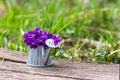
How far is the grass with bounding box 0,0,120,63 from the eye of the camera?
2045 millimetres

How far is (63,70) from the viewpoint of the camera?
1659 millimetres

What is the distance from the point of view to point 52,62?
1.78 m

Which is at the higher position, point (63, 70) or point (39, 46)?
point (39, 46)

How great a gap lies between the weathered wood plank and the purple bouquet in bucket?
0.04m

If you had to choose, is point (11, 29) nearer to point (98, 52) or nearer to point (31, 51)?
point (98, 52)

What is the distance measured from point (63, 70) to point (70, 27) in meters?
1.86

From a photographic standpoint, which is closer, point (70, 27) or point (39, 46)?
point (39, 46)

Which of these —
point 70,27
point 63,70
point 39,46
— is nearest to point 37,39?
point 39,46

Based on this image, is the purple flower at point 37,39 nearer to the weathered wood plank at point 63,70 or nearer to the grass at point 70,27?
the weathered wood plank at point 63,70

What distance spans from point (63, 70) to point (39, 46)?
0.16 meters

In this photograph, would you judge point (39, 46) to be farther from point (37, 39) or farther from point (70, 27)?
point (70, 27)

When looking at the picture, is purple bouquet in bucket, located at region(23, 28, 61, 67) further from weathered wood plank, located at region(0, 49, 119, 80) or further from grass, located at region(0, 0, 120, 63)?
grass, located at region(0, 0, 120, 63)

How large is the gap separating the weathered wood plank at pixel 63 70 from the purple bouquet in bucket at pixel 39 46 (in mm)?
37

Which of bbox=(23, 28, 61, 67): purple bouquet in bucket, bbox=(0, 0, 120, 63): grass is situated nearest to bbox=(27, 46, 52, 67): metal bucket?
bbox=(23, 28, 61, 67): purple bouquet in bucket
